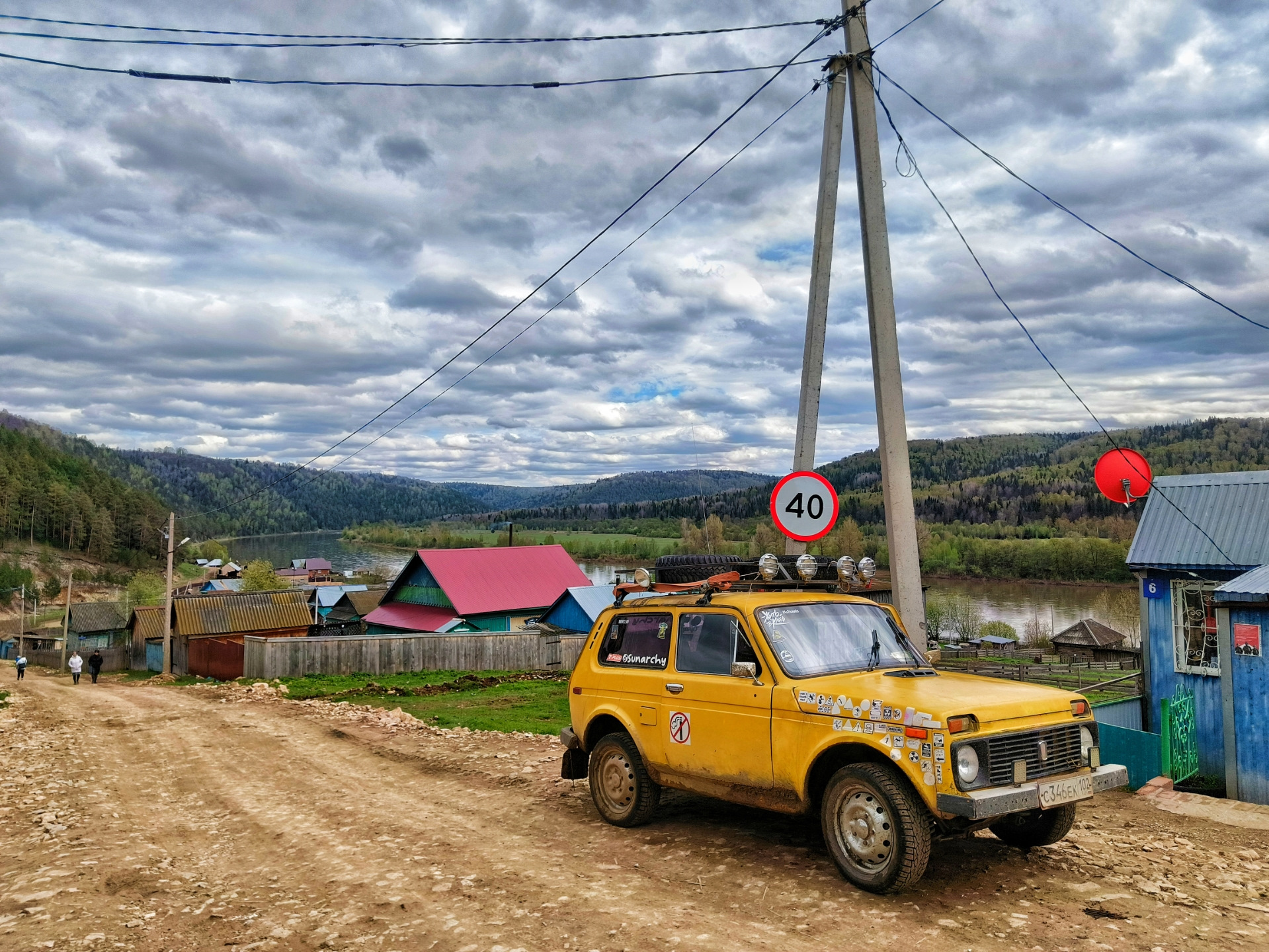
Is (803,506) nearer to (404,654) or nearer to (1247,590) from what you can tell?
(1247,590)

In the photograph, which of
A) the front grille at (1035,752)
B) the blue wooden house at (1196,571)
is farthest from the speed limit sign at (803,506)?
the blue wooden house at (1196,571)

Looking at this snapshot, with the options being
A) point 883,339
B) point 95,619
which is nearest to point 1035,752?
point 883,339

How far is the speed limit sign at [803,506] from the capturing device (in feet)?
29.3

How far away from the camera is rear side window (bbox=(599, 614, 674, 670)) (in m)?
7.32

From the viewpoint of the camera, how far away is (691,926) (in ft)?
16.5

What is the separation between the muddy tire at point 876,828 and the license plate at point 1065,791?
0.75m

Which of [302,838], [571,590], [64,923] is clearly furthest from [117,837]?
[571,590]

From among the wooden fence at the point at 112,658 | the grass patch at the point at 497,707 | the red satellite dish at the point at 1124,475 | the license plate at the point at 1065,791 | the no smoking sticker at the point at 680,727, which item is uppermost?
the red satellite dish at the point at 1124,475

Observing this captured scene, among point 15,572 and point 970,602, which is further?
point 15,572

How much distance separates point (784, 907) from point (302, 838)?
14.5 ft

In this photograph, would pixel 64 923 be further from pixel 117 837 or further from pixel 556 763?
pixel 556 763

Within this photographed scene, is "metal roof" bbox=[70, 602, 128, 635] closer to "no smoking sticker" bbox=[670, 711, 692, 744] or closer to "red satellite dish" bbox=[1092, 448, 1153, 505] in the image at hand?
"no smoking sticker" bbox=[670, 711, 692, 744]

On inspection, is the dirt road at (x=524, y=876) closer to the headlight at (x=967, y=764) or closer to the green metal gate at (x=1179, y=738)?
the headlight at (x=967, y=764)

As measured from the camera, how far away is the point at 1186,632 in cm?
1212
